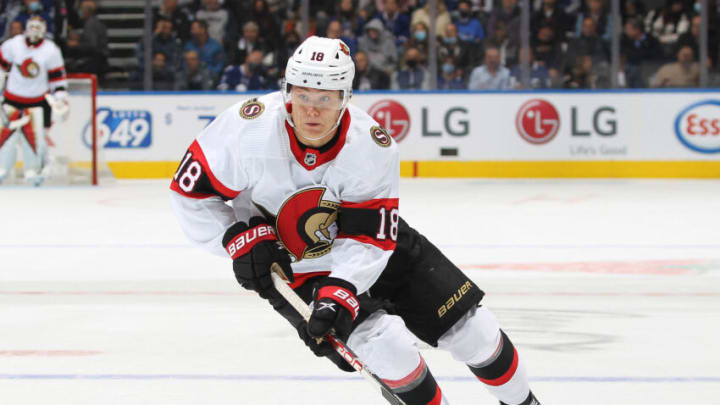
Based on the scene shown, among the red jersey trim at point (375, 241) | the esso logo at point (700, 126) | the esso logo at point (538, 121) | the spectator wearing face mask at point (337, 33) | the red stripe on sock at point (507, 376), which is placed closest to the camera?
the red jersey trim at point (375, 241)

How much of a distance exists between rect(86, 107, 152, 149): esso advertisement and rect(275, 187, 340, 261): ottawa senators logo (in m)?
9.22

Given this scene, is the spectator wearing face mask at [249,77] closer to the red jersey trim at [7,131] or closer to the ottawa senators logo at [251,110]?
the red jersey trim at [7,131]

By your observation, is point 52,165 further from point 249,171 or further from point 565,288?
point 249,171

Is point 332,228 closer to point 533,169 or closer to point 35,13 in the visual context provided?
point 533,169

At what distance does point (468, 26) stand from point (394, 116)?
46.4 inches

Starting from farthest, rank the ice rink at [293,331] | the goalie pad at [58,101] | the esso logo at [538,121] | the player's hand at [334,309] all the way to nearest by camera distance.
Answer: the esso logo at [538,121]
the goalie pad at [58,101]
the ice rink at [293,331]
the player's hand at [334,309]

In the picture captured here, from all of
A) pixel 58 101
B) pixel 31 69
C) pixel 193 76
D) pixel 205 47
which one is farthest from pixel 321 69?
pixel 205 47

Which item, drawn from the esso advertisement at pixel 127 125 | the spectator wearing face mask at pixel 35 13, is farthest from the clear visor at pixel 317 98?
the spectator wearing face mask at pixel 35 13

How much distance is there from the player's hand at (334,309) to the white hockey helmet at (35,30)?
876 cm

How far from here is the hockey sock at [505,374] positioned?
2969 mm

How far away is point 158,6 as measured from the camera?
12.1 m

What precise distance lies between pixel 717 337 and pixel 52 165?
8198mm

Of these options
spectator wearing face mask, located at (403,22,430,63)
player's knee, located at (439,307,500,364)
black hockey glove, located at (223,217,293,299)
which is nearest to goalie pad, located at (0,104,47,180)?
spectator wearing face mask, located at (403,22,430,63)

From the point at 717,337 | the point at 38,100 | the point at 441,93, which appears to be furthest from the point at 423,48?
the point at 717,337
